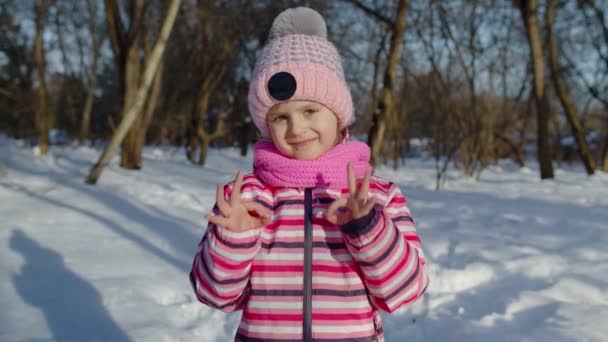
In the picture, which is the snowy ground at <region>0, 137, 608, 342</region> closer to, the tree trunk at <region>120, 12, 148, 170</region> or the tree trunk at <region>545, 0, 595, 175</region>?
the tree trunk at <region>120, 12, 148, 170</region>

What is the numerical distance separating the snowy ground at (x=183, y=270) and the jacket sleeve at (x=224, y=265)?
1.21 m

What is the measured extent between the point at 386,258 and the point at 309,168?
30 centimetres

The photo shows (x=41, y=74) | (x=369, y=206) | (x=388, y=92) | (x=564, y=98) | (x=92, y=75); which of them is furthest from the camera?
(x=92, y=75)

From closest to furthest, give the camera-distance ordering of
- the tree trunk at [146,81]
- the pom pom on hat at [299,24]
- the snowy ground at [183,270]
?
the pom pom on hat at [299,24] → the snowy ground at [183,270] → the tree trunk at [146,81]

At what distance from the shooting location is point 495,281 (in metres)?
3.14

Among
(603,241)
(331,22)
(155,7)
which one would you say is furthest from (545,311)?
(155,7)

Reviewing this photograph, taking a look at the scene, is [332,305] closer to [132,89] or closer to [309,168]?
[309,168]

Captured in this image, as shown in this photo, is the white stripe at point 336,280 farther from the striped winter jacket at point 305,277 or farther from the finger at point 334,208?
the finger at point 334,208

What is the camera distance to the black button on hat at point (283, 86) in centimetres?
127

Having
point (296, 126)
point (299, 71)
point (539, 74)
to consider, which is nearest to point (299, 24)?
point (299, 71)

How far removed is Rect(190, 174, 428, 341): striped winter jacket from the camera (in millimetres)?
1164

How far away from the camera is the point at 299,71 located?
1.28 m

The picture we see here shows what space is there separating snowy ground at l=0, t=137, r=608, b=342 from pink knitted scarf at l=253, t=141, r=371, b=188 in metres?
1.35

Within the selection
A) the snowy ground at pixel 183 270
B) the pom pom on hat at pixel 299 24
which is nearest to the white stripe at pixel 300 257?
the pom pom on hat at pixel 299 24
